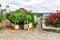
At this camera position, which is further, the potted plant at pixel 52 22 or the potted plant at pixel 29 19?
the potted plant at pixel 29 19

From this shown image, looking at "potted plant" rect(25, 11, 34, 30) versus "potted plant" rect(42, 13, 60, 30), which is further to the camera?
"potted plant" rect(25, 11, 34, 30)

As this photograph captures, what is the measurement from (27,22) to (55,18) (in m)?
0.80

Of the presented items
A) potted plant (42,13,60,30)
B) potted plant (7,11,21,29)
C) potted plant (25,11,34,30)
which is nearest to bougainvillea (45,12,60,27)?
potted plant (42,13,60,30)

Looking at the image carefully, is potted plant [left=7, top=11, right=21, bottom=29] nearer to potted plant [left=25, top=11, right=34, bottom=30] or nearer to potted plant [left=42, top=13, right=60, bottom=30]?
potted plant [left=25, top=11, right=34, bottom=30]

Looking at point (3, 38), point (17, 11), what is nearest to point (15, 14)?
point (17, 11)

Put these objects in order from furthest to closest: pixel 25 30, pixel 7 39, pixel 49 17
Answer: pixel 49 17 → pixel 25 30 → pixel 7 39

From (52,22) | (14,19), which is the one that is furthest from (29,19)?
(52,22)

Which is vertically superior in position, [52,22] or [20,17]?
[20,17]

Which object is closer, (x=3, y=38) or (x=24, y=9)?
(x=3, y=38)

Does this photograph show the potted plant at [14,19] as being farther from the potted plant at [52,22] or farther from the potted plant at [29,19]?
the potted plant at [52,22]

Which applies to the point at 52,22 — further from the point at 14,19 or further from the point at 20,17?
the point at 14,19

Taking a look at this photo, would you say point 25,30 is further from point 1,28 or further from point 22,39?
point 22,39

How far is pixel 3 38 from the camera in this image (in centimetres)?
470

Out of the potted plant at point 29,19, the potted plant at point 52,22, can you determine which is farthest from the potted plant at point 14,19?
the potted plant at point 52,22
